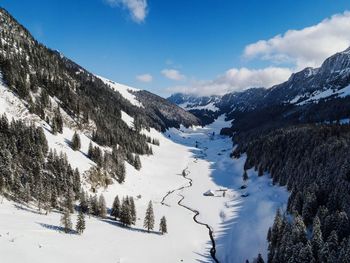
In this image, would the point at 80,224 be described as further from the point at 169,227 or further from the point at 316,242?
the point at 316,242

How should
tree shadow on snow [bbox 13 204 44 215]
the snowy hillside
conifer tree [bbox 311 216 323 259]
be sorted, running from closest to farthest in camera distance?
1. the snowy hillside
2. conifer tree [bbox 311 216 323 259]
3. tree shadow on snow [bbox 13 204 44 215]

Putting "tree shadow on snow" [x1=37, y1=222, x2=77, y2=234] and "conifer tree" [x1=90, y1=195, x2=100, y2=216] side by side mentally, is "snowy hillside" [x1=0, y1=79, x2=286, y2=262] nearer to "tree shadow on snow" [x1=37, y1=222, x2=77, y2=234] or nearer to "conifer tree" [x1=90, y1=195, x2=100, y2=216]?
"tree shadow on snow" [x1=37, y1=222, x2=77, y2=234]

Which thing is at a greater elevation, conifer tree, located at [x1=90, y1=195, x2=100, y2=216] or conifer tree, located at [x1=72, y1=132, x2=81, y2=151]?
conifer tree, located at [x1=72, y1=132, x2=81, y2=151]

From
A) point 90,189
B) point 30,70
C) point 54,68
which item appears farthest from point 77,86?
point 90,189

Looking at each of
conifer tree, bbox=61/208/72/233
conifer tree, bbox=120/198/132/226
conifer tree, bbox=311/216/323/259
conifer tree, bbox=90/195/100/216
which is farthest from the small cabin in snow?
conifer tree, bbox=61/208/72/233

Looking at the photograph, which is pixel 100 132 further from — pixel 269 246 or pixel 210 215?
pixel 269 246

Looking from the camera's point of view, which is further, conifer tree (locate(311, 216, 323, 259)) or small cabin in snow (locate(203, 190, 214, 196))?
small cabin in snow (locate(203, 190, 214, 196))

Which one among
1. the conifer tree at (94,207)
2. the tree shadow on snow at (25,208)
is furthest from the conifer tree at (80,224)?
the conifer tree at (94,207)

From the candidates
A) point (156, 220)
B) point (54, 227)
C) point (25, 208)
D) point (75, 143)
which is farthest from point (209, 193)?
point (54, 227)

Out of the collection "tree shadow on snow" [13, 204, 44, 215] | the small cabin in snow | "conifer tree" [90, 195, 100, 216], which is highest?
"tree shadow on snow" [13, 204, 44, 215]
